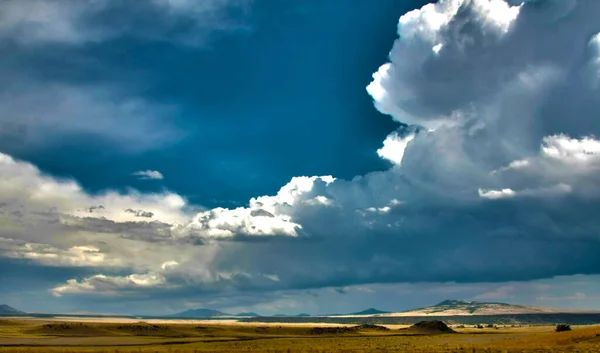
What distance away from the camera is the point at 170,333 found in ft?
647

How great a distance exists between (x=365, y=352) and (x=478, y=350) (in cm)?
1843

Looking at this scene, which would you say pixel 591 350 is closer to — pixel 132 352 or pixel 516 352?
pixel 516 352

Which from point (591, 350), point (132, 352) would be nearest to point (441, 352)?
point (591, 350)

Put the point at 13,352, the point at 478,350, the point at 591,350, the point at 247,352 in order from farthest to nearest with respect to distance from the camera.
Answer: the point at 247,352, the point at 13,352, the point at 478,350, the point at 591,350

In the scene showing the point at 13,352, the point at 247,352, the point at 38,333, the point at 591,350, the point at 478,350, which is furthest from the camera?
the point at 38,333

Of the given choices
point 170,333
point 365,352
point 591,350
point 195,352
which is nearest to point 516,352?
point 591,350

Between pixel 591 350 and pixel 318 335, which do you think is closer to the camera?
pixel 591 350

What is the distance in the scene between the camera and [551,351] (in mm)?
78938

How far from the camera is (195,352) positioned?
329 ft

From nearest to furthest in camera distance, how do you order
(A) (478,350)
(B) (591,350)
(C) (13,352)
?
(B) (591,350) → (A) (478,350) → (C) (13,352)

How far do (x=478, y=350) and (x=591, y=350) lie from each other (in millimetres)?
16544

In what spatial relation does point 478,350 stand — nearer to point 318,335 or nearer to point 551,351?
point 551,351

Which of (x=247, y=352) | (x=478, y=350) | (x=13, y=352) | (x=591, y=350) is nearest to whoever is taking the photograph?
(x=591, y=350)

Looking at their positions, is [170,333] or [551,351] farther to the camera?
[170,333]
